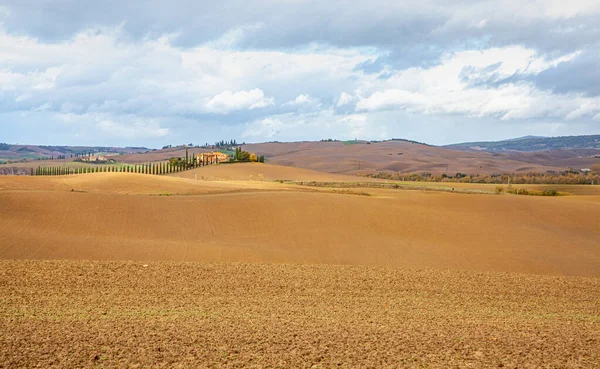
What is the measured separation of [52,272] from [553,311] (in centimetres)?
1344

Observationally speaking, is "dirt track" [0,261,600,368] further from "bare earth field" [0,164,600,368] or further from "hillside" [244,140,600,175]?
"hillside" [244,140,600,175]

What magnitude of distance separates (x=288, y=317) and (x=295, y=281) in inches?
208

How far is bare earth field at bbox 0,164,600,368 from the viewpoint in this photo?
35.7ft

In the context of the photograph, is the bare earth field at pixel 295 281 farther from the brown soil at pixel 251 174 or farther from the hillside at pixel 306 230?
the brown soil at pixel 251 174

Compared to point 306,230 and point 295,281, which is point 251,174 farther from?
point 295,281

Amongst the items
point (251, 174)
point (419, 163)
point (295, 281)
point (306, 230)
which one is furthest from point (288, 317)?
point (419, 163)

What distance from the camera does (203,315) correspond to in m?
13.9

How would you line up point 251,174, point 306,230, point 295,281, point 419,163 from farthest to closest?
point 419,163, point 251,174, point 306,230, point 295,281

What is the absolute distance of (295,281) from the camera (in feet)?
62.7

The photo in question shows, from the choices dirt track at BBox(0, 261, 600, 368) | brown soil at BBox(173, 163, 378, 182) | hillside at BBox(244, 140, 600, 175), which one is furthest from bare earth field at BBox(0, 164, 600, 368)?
hillside at BBox(244, 140, 600, 175)

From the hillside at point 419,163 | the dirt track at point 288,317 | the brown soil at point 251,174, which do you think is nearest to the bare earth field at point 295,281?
the dirt track at point 288,317

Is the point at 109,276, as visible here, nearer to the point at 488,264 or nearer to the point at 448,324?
the point at 448,324

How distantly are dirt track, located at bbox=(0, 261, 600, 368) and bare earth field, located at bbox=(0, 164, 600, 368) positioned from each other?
5 centimetres

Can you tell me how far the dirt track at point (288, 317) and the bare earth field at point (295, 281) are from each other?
5 cm
